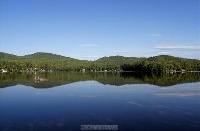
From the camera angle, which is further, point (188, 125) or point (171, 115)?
point (171, 115)

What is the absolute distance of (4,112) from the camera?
92.6 ft

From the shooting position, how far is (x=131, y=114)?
87.8 ft

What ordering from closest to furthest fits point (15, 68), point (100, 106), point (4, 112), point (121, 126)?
point (121, 126) → point (4, 112) → point (100, 106) → point (15, 68)

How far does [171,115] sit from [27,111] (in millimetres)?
12837

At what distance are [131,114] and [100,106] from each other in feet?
17.6

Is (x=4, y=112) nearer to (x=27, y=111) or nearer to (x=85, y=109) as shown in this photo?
(x=27, y=111)

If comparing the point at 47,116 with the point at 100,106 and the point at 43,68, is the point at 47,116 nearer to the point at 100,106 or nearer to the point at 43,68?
the point at 100,106

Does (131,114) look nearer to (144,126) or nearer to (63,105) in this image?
(144,126)

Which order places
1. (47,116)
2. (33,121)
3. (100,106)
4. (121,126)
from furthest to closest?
(100,106) < (47,116) < (33,121) < (121,126)

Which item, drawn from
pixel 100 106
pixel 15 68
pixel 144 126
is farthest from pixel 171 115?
pixel 15 68

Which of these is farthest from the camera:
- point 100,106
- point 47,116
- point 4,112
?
point 100,106

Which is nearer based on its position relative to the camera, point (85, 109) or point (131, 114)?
point (131, 114)

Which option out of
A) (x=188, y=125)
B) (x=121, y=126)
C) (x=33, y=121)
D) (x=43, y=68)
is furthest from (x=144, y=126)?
(x=43, y=68)

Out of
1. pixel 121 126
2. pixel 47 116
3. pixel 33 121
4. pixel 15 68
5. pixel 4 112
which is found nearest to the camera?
pixel 121 126
